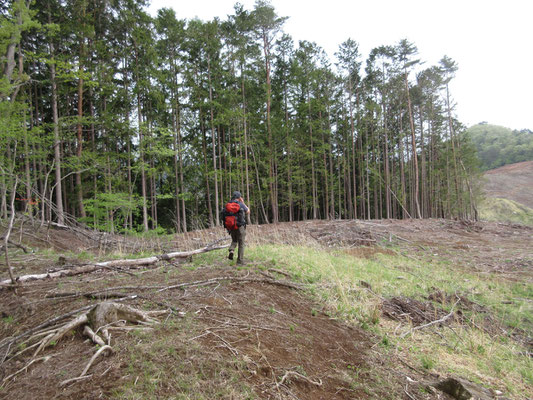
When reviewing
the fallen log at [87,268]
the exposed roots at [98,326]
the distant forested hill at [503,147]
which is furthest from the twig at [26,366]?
the distant forested hill at [503,147]

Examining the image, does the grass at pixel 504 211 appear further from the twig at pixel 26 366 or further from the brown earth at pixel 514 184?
the twig at pixel 26 366

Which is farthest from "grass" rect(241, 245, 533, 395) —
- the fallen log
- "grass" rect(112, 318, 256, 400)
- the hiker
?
the fallen log

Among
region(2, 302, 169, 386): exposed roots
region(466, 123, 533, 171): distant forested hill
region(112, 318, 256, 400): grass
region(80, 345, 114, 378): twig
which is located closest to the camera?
region(112, 318, 256, 400): grass

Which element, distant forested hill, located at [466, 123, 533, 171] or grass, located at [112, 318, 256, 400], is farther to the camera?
distant forested hill, located at [466, 123, 533, 171]

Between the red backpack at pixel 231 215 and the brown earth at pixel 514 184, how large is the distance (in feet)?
153

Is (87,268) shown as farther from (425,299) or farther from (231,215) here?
(425,299)

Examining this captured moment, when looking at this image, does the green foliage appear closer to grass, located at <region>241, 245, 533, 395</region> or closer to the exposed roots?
grass, located at <region>241, 245, 533, 395</region>

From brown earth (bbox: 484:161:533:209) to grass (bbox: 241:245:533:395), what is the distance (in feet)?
138

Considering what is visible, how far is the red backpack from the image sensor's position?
6129 millimetres

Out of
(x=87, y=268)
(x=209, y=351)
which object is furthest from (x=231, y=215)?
(x=209, y=351)

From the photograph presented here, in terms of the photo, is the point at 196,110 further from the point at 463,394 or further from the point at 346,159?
the point at 463,394

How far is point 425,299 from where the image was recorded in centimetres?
563

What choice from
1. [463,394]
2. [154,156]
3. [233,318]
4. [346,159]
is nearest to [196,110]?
[154,156]

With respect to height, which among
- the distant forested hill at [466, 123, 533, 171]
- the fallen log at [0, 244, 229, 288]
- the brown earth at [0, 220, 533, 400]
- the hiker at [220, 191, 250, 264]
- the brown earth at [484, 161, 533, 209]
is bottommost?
the brown earth at [0, 220, 533, 400]
